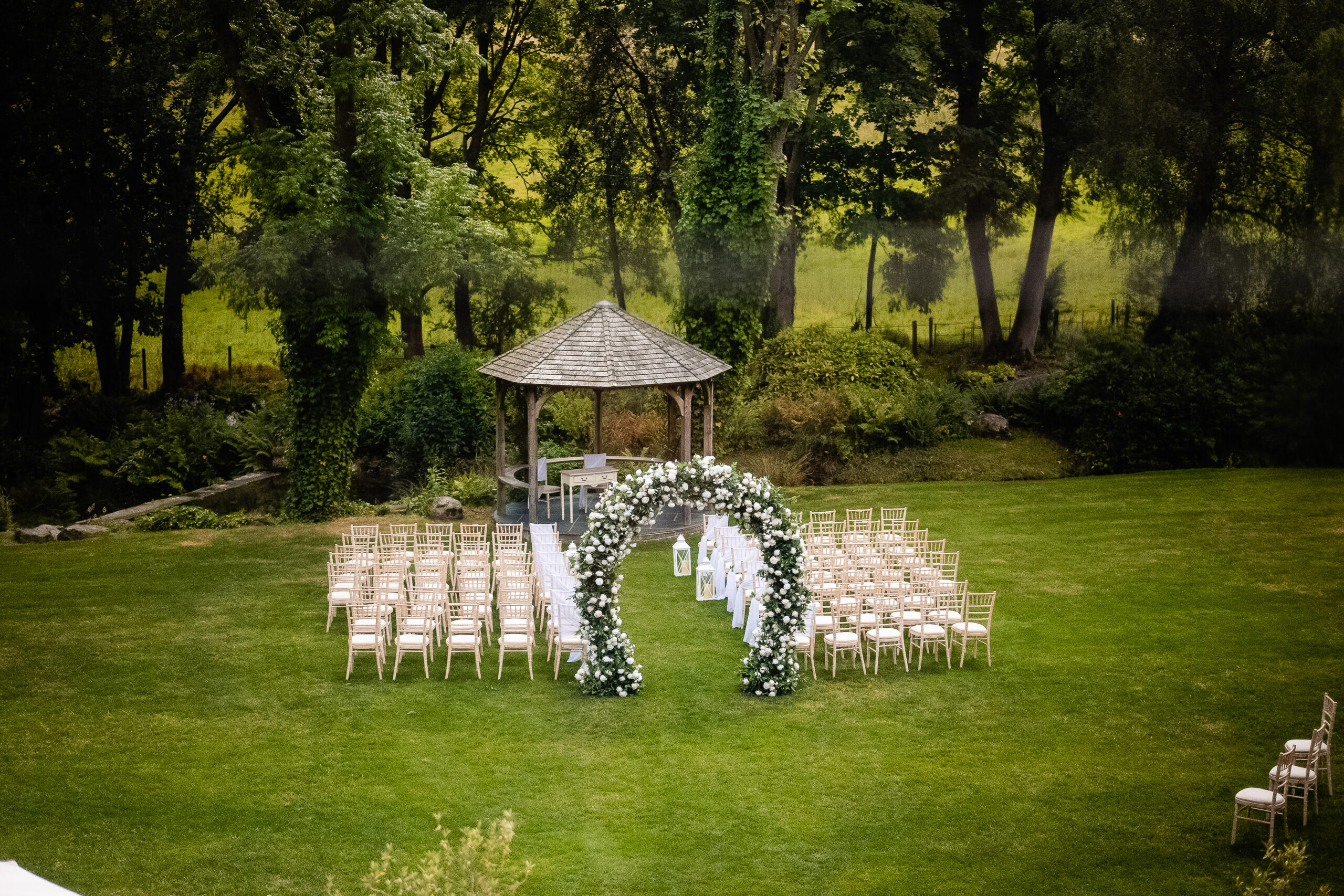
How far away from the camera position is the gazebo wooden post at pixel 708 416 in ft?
65.6

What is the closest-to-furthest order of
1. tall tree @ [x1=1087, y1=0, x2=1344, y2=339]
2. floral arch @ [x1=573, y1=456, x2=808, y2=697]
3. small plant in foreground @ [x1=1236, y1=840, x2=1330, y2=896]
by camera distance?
1. small plant in foreground @ [x1=1236, y1=840, x2=1330, y2=896]
2. floral arch @ [x1=573, y1=456, x2=808, y2=697]
3. tall tree @ [x1=1087, y1=0, x2=1344, y2=339]

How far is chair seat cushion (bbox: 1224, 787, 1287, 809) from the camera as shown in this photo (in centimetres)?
857

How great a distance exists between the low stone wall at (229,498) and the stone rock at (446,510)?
396 cm

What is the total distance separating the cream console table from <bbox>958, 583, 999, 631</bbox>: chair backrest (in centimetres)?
688

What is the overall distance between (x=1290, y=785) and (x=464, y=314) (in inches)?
1039

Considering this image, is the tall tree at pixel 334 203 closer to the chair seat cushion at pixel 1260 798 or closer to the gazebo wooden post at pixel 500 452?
the gazebo wooden post at pixel 500 452

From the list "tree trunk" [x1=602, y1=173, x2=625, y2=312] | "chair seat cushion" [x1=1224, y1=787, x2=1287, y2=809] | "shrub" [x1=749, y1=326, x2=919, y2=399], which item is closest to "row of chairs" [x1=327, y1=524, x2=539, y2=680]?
"chair seat cushion" [x1=1224, y1=787, x2=1287, y2=809]

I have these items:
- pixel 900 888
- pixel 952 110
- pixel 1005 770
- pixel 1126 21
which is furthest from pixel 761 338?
pixel 900 888

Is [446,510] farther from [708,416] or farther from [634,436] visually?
[634,436]

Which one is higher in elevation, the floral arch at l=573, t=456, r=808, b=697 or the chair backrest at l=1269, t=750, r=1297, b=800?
the floral arch at l=573, t=456, r=808, b=697

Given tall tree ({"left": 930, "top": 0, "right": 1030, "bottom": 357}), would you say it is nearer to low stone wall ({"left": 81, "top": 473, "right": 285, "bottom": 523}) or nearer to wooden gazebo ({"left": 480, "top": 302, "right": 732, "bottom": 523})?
wooden gazebo ({"left": 480, "top": 302, "right": 732, "bottom": 523})

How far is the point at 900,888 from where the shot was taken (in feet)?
26.2

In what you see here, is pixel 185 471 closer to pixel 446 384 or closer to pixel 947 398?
pixel 446 384

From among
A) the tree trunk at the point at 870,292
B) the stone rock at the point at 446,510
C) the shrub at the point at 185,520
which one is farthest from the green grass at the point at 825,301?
the shrub at the point at 185,520
